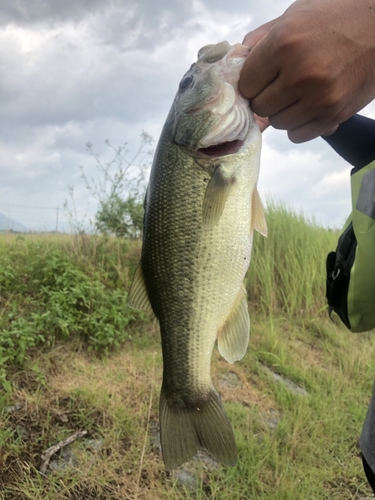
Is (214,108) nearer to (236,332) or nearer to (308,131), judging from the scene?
(308,131)

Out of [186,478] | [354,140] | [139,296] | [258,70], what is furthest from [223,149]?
[186,478]

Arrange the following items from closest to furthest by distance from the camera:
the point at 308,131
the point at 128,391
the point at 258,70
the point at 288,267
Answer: the point at 258,70, the point at 308,131, the point at 128,391, the point at 288,267

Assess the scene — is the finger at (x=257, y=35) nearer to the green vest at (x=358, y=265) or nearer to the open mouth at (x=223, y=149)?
the open mouth at (x=223, y=149)

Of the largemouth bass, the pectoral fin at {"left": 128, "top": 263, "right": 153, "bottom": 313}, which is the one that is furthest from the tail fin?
the pectoral fin at {"left": 128, "top": 263, "right": 153, "bottom": 313}

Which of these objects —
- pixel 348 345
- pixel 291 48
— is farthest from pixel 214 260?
pixel 348 345

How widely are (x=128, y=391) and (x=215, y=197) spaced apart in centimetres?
256

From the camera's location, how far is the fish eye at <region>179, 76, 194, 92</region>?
167 centimetres

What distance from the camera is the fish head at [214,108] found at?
1466 millimetres

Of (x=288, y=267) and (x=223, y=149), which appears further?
(x=288, y=267)

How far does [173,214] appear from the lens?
5.07 ft

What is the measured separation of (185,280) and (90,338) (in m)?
2.79

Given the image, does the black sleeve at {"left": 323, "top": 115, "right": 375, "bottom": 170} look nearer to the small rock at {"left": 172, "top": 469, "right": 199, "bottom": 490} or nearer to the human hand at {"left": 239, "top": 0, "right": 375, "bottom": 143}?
the human hand at {"left": 239, "top": 0, "right": 375, "bottom": 143}

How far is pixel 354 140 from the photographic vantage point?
100 inches

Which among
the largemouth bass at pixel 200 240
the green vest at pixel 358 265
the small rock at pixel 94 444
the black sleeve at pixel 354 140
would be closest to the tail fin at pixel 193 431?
the largemouth bass at pixel 200 240
